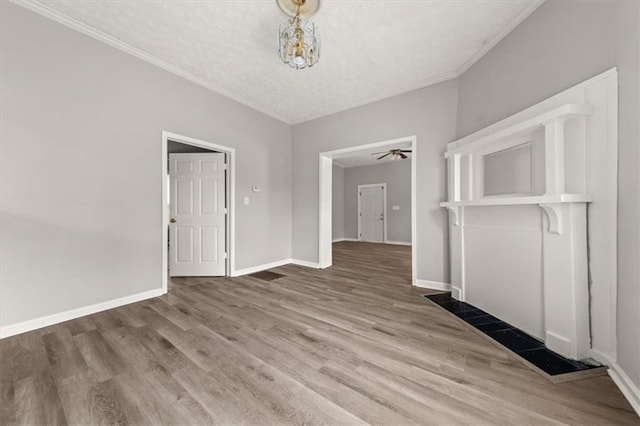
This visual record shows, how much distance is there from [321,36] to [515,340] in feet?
11.4

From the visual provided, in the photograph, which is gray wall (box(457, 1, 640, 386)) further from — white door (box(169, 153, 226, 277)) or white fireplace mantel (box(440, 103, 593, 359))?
white door (box(169, 153, 226, 277))

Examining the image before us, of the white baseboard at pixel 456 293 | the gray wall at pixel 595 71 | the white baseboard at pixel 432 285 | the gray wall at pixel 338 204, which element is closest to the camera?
the gray wall at pixel 595 71

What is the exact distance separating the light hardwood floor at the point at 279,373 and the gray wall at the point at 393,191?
5.25 meters

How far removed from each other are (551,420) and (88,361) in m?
2.98

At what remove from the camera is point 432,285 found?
10.8ft

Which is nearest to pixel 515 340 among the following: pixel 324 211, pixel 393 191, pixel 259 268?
pixel 324 211

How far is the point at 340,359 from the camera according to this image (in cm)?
172

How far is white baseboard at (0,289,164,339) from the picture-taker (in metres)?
2.04

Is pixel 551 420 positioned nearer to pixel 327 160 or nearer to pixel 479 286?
pixel 479 286

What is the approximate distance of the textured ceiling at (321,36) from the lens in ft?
6.99

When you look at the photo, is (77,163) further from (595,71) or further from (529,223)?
(595,71)

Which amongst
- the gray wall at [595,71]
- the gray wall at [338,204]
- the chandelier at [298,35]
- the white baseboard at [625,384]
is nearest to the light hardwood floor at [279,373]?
the white baseboard at [625,384]

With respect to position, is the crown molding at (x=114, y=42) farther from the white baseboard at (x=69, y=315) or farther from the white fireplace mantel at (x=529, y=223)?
the white fireplace mantel at (x=529, y=223)

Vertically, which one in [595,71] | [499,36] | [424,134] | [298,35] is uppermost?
[499,36]
